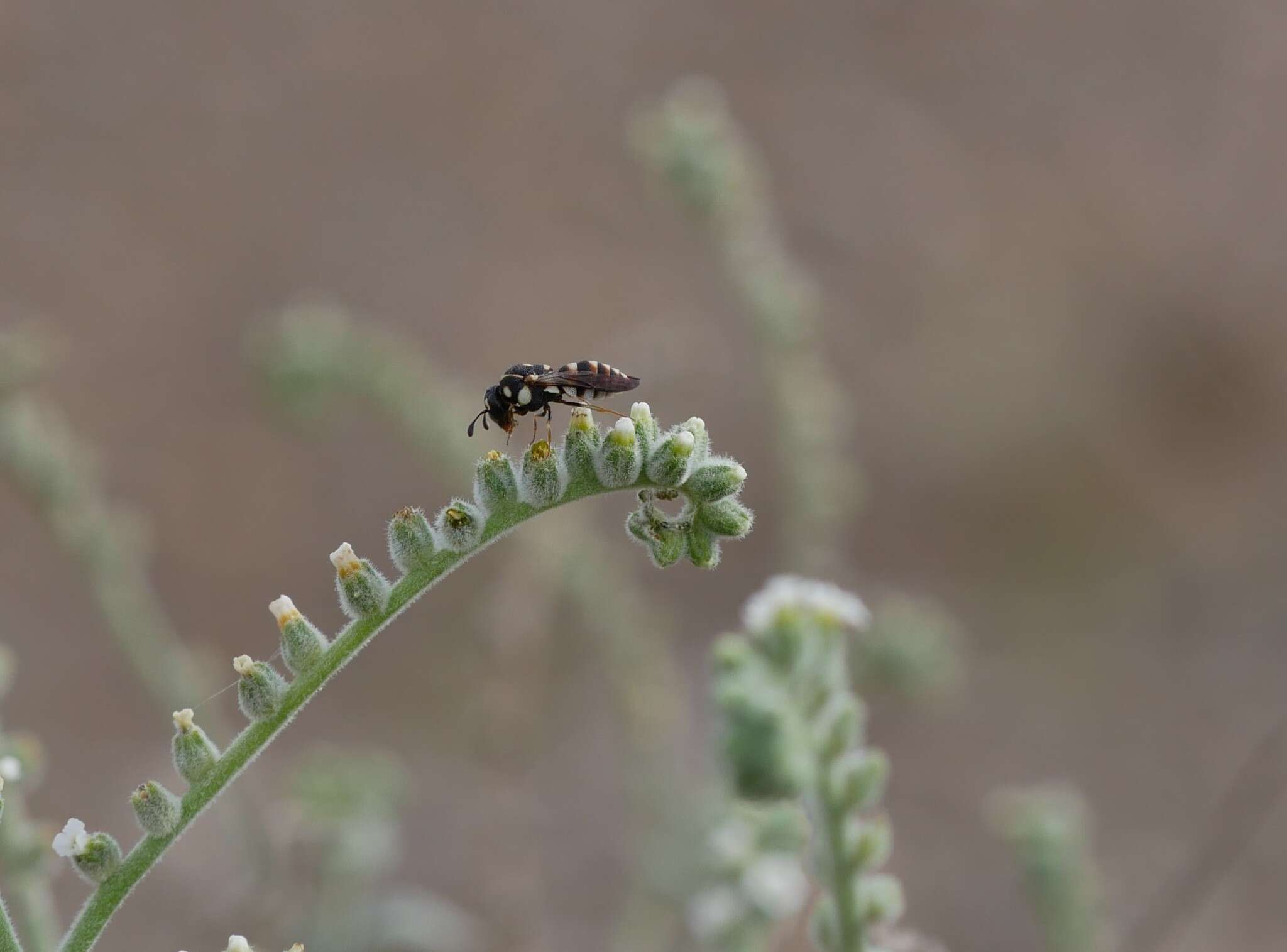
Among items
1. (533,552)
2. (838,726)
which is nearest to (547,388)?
(838,726)

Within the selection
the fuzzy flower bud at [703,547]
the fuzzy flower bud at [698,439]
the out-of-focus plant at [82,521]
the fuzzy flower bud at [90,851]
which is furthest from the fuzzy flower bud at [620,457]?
the out-of-focus plant at [82,521]

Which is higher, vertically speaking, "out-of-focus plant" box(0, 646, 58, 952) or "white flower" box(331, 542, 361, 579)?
"white flower" box(331, 542, 361, 579)

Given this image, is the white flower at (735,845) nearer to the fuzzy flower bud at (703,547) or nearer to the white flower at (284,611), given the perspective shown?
the fuzzy flower bud at (703,547)

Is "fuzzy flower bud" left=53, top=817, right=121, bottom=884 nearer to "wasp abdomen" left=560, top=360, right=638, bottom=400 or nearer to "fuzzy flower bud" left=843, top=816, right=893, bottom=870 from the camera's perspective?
"fuzzy flower bud" left=843, top=816, right=893, bottom=870

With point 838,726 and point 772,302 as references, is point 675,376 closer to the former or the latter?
point 772,302

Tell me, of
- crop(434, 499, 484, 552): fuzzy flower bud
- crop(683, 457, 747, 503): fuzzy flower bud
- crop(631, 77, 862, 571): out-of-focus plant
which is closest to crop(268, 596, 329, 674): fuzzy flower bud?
crop(434, 499, 484, 552): fuzzy flower bud
